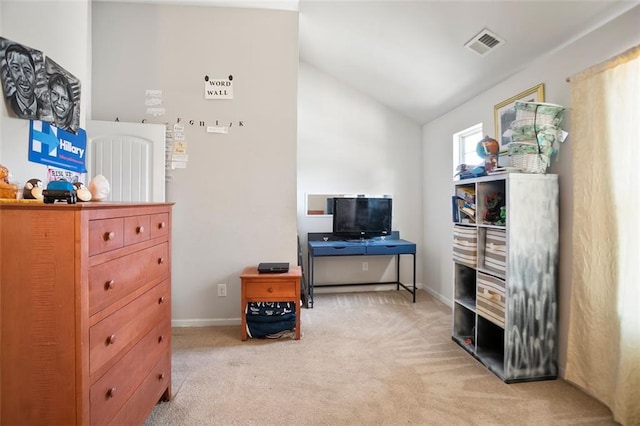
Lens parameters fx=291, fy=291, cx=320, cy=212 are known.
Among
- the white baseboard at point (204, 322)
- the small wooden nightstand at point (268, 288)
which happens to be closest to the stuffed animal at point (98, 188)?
the small wooden nightstand at point (268, 288)

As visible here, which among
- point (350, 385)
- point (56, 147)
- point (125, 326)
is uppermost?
point (56, 147)

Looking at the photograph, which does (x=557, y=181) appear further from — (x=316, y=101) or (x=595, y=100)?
(x=316, y=101)

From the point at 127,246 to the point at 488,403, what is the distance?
2097 mm

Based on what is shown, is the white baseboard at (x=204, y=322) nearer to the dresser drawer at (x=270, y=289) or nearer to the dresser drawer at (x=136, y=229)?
the dresser drawer at (x=270, y=289)

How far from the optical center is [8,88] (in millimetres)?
1419

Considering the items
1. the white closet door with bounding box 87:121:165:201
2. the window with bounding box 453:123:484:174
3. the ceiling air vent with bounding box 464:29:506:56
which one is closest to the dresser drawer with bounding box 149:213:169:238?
the white closet door with bounding box 87:121:165:201

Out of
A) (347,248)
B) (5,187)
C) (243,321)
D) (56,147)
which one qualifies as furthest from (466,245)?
(56,147)

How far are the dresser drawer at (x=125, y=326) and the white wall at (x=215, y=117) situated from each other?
3.85ft

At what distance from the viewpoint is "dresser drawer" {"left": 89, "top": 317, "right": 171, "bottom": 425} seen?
3.49 feet

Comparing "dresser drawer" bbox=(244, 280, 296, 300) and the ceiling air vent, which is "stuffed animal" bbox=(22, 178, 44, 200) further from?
the ceiling air vent

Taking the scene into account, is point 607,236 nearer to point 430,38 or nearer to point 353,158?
point 430,38

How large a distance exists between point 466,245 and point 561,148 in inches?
35.9

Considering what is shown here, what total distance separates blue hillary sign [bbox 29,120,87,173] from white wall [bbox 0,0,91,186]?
4cm

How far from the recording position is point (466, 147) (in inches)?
130
